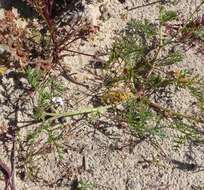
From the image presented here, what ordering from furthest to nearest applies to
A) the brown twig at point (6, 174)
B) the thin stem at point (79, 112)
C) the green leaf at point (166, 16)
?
the green leaf at point (166, 16), the thin stem at point (79, 112), the brown twig at point (6, 174)

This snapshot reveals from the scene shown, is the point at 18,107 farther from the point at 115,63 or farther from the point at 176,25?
the point at 176,25

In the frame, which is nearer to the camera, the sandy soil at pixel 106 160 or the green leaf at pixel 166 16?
the sandy soil at pixel 106 160

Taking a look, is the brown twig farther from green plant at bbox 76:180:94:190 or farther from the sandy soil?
green plant at bbox 76:180:94:190

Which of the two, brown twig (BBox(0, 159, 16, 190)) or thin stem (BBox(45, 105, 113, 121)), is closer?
brown twig (BBox(0, 159, 16, 190))

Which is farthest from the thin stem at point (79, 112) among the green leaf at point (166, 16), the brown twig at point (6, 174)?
the green leaf at point (166, 16)

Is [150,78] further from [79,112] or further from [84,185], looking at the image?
[84,185]

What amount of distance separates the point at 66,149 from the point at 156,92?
0.59m

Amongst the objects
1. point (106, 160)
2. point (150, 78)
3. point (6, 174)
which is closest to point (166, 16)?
point (150, 78)

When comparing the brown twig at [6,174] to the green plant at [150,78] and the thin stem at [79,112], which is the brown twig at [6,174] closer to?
the thin stem at [79,112]

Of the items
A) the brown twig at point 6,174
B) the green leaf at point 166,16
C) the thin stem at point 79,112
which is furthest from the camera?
the green leaf at point 166,16

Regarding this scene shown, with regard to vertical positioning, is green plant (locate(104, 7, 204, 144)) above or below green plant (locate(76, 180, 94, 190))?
above

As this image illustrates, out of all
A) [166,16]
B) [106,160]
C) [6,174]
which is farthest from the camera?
[166,16]

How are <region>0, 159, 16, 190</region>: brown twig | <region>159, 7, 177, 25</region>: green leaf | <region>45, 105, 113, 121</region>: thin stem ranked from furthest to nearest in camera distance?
<region>159, 7, 177, 25</region>: green leaf
<region>45, 105, 113, 121</region>: thin stem
<region>0, 159, 16, 190</region>: brown twig

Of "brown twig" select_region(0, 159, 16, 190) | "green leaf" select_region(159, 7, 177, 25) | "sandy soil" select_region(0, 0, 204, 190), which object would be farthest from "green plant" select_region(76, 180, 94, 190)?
"green leaf" select_region(159, 7, 177, 25)
